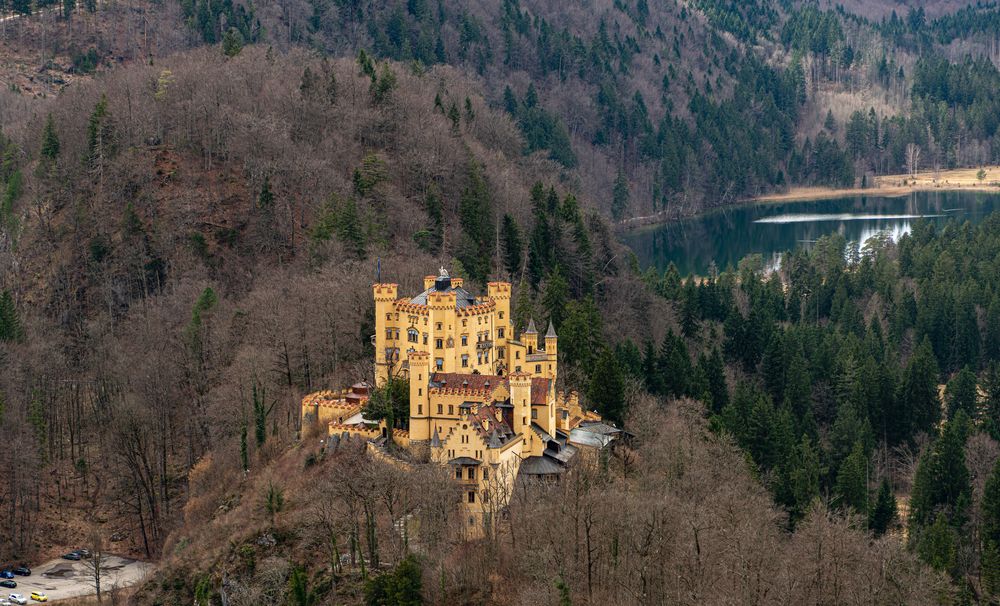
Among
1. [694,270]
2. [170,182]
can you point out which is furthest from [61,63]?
[694,270]

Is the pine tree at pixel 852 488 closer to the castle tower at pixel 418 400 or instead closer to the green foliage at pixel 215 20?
the castle tower at pixel 418 400

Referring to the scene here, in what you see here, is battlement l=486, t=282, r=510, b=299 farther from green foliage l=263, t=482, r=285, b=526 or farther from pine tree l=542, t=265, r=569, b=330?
pine tree l=542, t=265, r=569, b=330

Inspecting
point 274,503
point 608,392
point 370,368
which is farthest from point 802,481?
point 274,503

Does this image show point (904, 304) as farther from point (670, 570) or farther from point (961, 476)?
point (670, 570)

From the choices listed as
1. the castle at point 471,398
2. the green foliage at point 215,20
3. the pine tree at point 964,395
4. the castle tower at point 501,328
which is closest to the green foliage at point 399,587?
the castle at point 471,398

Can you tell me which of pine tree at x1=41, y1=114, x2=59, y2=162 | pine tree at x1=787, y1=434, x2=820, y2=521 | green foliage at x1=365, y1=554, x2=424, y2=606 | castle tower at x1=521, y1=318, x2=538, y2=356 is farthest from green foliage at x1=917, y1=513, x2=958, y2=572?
pine tree at x1=41, y1=114, x2=59, y2=162

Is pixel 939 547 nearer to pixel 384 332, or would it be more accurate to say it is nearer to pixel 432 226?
pixel 384 332

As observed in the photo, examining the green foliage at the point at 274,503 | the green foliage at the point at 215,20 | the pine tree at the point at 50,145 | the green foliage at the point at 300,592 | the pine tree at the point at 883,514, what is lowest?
the pine tree at the point at 883,514
